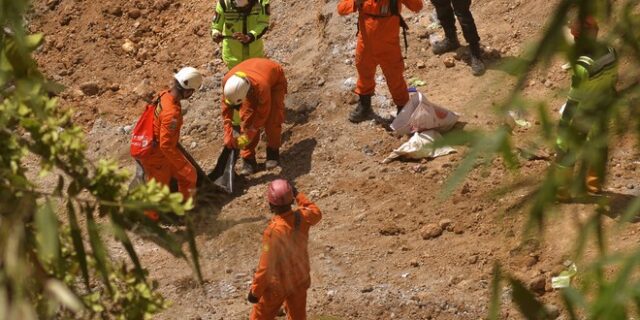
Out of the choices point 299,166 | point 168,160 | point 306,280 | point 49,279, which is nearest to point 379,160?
point 299,166

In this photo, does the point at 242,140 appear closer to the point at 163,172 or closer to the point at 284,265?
the point at 163,172

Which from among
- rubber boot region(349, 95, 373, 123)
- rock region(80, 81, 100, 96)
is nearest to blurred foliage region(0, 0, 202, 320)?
rubber boot region(349, 95, 373, 123)

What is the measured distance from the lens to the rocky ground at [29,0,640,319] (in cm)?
809

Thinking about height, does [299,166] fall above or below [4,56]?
below

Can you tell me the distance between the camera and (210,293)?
8578 millimetres

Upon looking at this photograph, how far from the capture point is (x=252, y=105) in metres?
9.45

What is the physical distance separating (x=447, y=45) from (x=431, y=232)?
9.39 ft

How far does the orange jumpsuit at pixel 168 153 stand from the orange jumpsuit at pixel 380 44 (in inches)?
70.5

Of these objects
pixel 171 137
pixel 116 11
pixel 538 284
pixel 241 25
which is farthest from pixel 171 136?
pixel 116 11

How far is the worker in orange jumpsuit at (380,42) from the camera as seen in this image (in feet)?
31.0

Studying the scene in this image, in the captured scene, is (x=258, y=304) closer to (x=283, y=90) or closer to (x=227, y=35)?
(x=283, y=90)

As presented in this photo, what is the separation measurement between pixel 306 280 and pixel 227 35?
3783 mm

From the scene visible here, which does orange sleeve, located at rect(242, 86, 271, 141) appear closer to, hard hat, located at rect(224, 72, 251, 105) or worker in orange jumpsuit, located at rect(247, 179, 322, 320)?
hard hat, located at rect(224, 72, 251, 105)

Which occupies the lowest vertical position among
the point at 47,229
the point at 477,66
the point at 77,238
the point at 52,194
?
the point at 477,66
